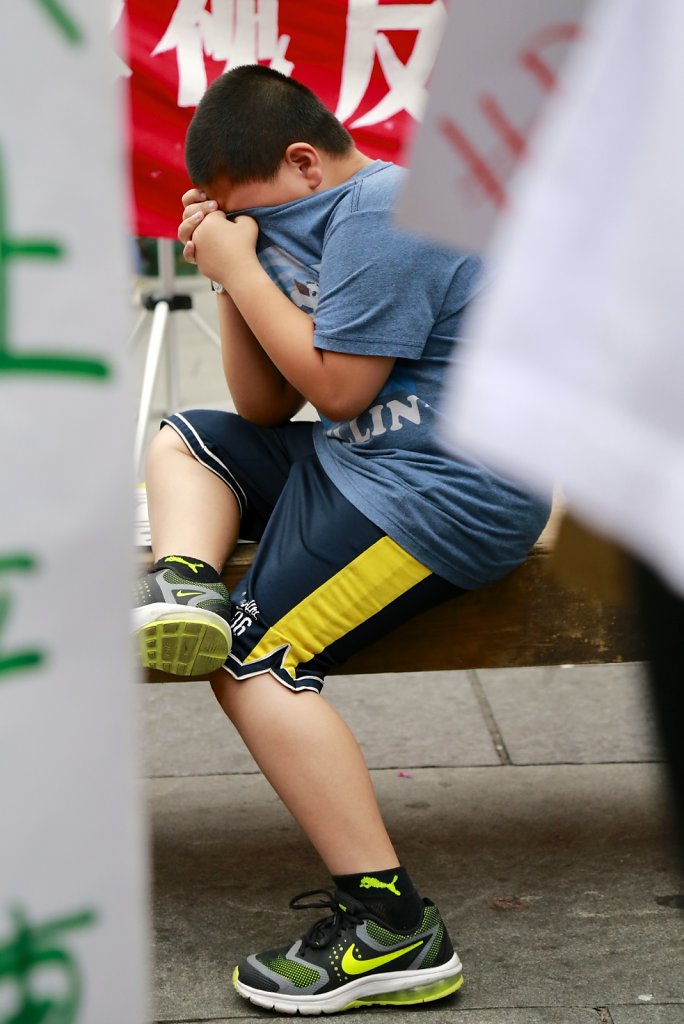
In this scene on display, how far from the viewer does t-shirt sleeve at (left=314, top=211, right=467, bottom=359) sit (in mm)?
2164

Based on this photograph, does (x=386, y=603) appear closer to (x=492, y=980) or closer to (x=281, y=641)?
(x=281, y=641)

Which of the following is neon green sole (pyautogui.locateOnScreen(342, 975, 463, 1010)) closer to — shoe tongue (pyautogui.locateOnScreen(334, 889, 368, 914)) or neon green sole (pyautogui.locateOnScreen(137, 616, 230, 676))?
shoe tongue (pyautogui.locateOnScreen(334, 889, 368, 914))

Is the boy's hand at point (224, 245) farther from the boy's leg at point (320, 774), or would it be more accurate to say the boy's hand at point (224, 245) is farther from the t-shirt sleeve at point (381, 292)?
the boy's leg at point (320, 774)

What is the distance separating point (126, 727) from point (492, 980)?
1405 mm

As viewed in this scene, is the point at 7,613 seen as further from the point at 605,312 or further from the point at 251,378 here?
the point at 251,378

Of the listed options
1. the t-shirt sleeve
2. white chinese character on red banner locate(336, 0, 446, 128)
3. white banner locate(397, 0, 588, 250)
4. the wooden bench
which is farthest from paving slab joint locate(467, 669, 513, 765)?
white banner locate(397, 0, 588, 250)

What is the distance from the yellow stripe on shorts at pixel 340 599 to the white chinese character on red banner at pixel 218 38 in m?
2.03

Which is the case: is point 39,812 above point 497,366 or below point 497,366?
below

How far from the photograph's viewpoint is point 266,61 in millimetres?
3844

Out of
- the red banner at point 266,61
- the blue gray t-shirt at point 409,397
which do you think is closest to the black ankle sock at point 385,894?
the blue gray t-shirt at point 409,397

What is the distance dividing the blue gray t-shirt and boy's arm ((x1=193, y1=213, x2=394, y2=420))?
34 mm

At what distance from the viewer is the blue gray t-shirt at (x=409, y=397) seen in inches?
85.6

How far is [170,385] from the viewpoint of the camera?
4.92 metres

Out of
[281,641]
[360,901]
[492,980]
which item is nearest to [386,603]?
[281,641]
